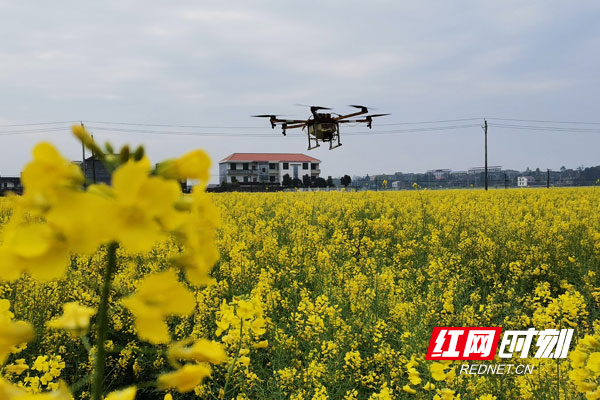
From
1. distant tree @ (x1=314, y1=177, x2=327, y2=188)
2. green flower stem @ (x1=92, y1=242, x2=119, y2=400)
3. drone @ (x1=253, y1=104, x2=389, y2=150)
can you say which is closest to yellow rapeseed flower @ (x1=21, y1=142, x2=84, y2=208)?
green flower stem @ (x1=92, y1=242, x2=119, y2=400)

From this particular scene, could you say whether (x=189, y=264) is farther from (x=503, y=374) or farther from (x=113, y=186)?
(x=503, y=374)

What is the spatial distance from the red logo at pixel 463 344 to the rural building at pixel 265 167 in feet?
224

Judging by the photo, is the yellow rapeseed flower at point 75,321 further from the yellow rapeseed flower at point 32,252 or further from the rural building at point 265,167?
the rural building at point 265,167

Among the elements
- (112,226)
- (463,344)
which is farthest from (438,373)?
(112,226)

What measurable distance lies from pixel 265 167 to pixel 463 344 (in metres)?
72.2

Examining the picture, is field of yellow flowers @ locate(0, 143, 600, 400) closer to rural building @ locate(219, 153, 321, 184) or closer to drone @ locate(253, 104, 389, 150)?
drone @ locate(253, 104, 389, 150)

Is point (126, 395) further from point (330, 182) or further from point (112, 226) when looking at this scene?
point (330, 182)

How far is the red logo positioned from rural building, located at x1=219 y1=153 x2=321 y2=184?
68.4 meters

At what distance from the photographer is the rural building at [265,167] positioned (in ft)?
238

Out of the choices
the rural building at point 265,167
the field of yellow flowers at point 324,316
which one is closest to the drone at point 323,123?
the field of yellow flowers at point 324,316

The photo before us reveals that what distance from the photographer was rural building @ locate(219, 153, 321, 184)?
2861 inches

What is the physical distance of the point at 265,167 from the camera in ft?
246

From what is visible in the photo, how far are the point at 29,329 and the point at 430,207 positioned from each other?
1116cm

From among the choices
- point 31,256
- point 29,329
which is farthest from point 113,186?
point 29,329
